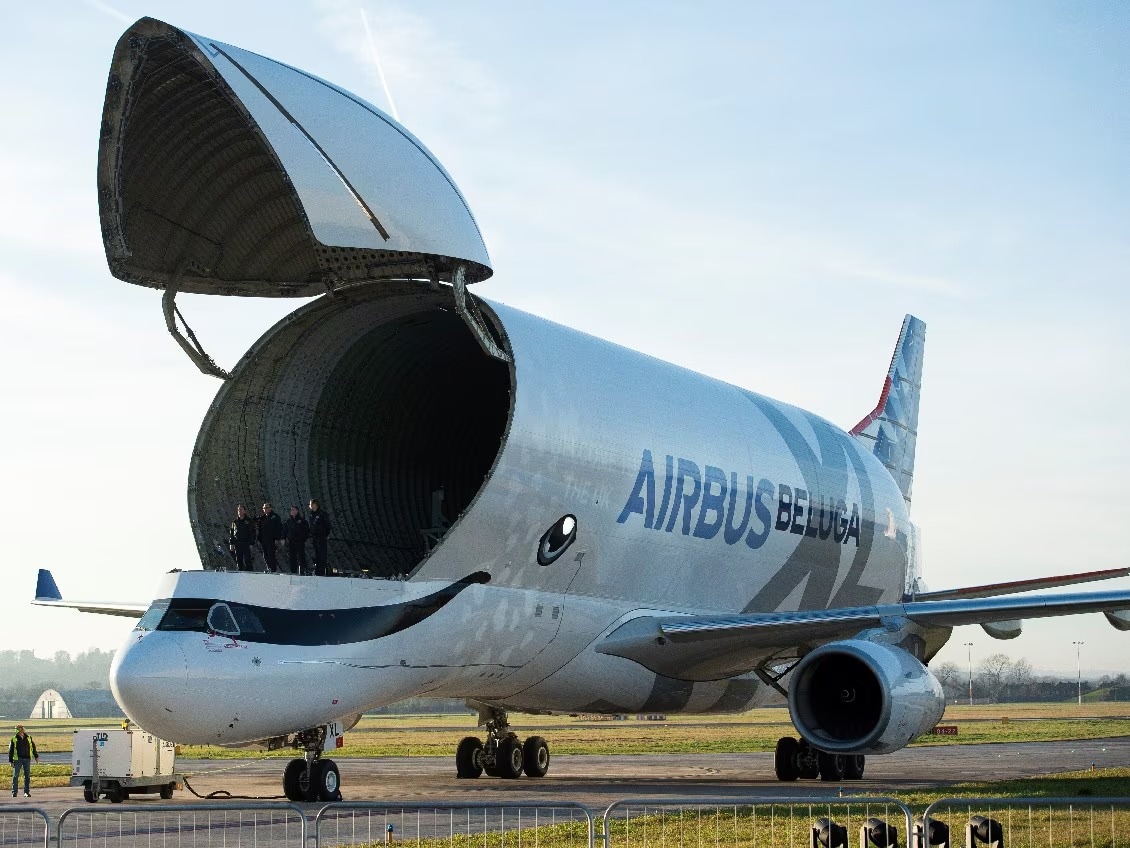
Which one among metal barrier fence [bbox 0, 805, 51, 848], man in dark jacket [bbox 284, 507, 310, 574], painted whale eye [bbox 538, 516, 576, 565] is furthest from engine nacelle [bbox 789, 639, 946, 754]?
metal barrier fence [bbox 0, 805, 51, 848]

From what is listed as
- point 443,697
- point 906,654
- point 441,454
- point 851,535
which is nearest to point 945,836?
point 906,654

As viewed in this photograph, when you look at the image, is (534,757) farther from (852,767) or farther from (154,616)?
(154,616)

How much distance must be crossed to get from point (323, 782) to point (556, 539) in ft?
14.4

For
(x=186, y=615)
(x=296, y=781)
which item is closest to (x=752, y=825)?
(x=296, y=781)

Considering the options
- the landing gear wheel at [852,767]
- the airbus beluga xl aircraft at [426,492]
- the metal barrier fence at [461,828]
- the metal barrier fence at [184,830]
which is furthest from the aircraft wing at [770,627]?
the metal barrier fence at [184,830]

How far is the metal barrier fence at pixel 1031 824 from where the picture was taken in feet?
37.6

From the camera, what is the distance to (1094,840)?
1372 centimetres

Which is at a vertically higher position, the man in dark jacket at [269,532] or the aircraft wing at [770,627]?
the man in dark jacket at [269,532]

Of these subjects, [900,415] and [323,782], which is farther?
[900,415]

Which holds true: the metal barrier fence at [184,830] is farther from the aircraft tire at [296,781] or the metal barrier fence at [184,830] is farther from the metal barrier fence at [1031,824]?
the metal barrier fence at [1031,824]

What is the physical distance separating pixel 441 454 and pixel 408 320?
3384 millimetres

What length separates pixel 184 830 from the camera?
15.9m

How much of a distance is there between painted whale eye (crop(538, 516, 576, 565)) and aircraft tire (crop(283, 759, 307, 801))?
13.3ft

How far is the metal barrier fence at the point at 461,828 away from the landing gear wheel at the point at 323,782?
0.92 feet
